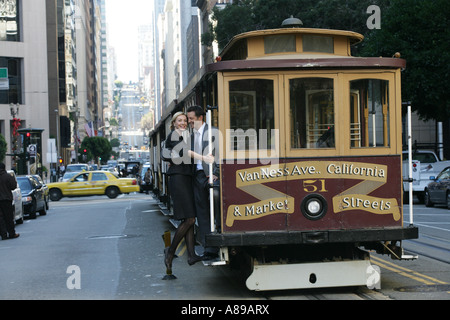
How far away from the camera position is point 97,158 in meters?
130

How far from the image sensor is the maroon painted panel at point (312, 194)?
27.9 feet

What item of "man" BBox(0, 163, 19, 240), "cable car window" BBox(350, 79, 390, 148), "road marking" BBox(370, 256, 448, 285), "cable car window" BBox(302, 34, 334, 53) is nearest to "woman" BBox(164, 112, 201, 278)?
"cable car window" BBox(302, 34, 334, 53)

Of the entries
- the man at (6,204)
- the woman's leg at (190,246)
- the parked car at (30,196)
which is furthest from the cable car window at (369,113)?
the parked car at (30,196)

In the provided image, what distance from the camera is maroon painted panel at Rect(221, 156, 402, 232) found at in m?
8.51

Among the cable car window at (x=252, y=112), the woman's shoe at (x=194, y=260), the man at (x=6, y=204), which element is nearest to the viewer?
the cable car window at (x=252, y=112)

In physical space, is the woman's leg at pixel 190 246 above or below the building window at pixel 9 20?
below

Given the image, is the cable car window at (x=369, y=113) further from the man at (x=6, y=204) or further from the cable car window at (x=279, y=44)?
the man at (x=6, y=204)

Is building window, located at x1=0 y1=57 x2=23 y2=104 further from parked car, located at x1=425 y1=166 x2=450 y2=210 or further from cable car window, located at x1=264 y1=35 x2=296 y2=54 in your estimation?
cable car window, located at x1=264 y1=35 x2=296 y2=54

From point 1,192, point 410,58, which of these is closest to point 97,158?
point 410,58

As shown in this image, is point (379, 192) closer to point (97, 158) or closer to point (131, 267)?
point (131, 267)

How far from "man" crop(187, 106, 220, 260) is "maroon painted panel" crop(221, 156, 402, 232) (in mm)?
360

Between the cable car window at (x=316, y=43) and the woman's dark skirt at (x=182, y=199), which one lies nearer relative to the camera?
the woman's dark skirt at (x=182, y=199)

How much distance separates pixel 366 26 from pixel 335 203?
32.2m

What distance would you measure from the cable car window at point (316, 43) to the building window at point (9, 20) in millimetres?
69968
